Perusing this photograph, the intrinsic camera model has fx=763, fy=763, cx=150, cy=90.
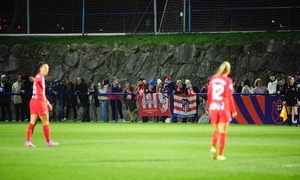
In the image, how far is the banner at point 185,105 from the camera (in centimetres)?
3919

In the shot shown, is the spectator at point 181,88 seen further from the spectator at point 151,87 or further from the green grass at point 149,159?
the green grass at point 149,159

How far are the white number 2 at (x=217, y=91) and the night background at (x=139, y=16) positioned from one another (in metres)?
27.8

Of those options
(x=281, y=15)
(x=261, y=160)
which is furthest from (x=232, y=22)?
(x=261, y=160)

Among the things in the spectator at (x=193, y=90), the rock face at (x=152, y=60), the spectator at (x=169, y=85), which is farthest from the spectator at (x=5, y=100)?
the spectator at (x=193, y=90)

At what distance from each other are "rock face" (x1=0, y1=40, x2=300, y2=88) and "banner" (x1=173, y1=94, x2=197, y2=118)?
13.2 feet

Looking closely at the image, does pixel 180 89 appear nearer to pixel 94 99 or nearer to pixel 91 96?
pixel 94 99

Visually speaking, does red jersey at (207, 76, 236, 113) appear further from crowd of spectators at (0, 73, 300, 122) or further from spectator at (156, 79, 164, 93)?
spectator at (156, 79, 164, 93)

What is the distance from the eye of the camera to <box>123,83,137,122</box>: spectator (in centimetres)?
4178

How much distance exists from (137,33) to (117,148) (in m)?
28.6

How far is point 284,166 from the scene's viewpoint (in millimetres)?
15430

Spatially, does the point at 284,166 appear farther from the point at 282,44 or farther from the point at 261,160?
the point at 282,44

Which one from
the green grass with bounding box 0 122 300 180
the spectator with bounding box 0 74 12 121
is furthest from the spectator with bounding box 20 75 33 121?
the green grass with bounding box 0 122 300 180

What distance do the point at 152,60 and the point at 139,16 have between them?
4049 millimetres

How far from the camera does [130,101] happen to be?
4184 cm
